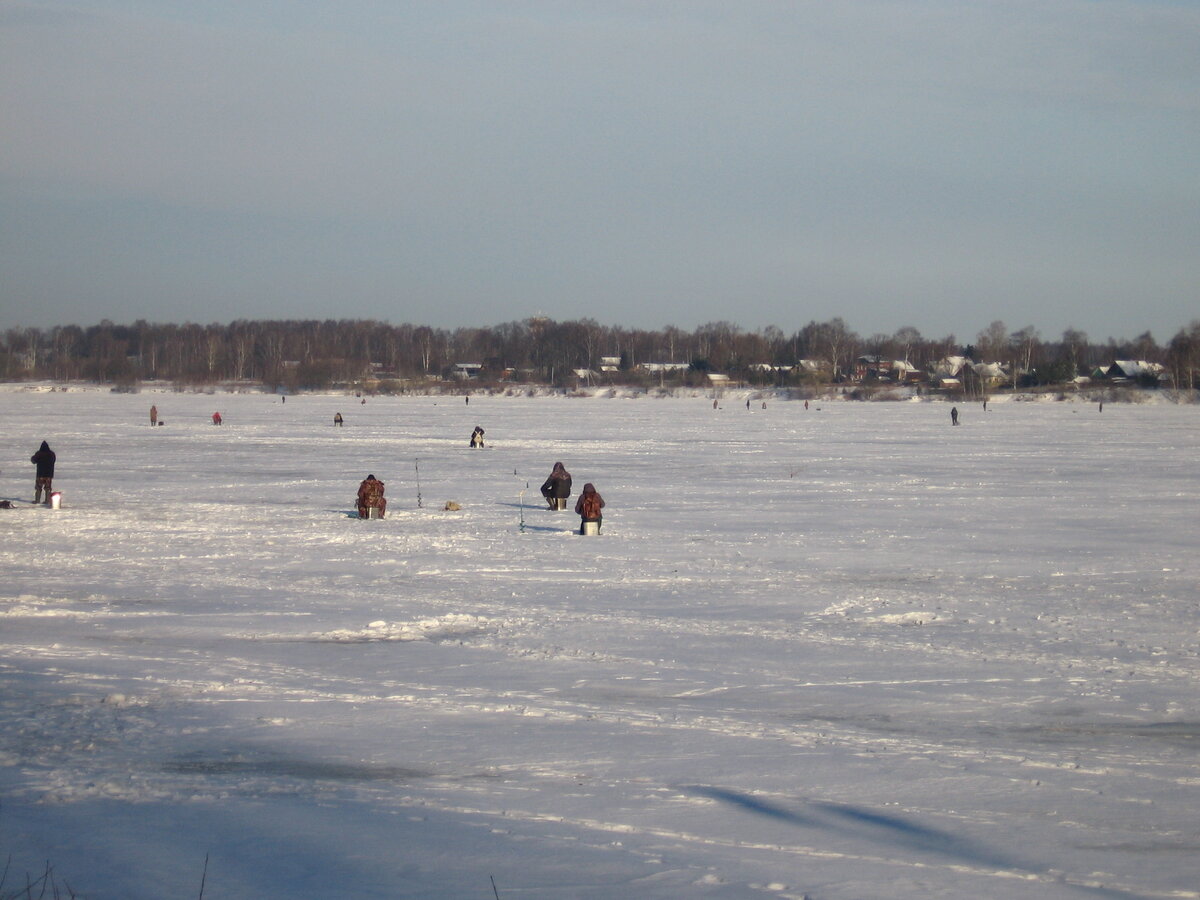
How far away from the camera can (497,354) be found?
15700 cm

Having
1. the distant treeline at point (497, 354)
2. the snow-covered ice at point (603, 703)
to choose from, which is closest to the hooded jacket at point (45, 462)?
the snow-covered ice at point (603, 703)

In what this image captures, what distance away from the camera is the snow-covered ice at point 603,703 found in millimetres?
5391

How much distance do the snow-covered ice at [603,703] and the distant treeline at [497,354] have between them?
105133 mm

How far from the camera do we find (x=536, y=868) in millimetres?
5266

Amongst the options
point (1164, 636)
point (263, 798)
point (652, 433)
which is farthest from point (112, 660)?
point (652, 433)

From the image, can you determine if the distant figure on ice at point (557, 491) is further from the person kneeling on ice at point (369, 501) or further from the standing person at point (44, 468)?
the standing person at point (44, 468)

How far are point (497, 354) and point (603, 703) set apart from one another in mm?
150273

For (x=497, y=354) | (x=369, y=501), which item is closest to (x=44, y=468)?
(x=369, y=501)

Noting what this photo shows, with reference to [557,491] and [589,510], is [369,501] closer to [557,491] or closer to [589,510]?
[557,491]

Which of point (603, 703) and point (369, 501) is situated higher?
point (369, 501)

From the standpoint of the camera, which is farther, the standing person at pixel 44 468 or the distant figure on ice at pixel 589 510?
the standing person at pixel 44 468

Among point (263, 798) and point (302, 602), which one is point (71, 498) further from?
point (263, 798)

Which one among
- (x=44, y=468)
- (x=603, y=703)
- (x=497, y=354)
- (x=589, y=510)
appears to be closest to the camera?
(x=603, y=703)

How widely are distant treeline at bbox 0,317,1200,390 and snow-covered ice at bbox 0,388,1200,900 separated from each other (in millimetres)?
105133
